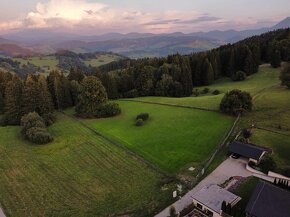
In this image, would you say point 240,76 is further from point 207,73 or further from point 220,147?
point 220,147

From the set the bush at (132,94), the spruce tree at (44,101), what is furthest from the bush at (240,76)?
the spruce tree at (44,101)

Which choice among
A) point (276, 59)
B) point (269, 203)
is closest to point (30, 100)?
point (269, 203)

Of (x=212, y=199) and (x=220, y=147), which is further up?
(x=212, y=199)

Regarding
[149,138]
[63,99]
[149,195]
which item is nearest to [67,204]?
[149,195]

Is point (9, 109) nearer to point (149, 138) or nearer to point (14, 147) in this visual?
point (14, 147)

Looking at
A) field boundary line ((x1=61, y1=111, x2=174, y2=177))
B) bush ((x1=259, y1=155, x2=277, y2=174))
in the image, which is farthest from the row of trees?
bush ((x1=259, y1=155, x2=277, y2=174))

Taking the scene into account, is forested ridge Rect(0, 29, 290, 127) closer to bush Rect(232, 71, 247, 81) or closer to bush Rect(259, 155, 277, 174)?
bush Rect(232, 71, 247, 81)
